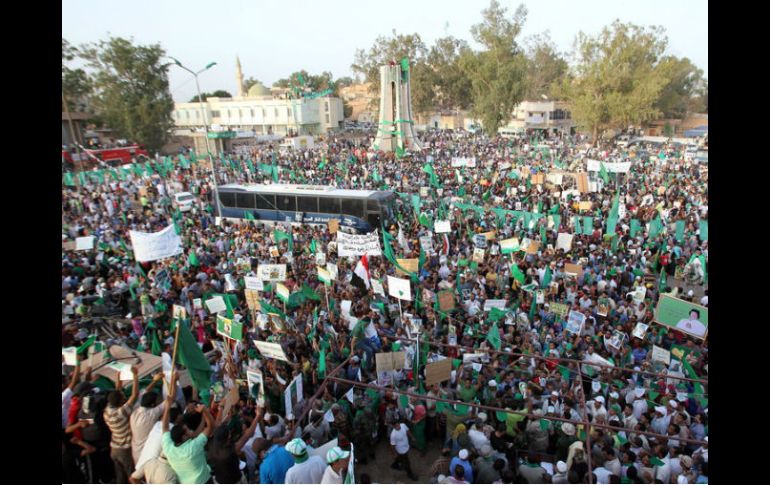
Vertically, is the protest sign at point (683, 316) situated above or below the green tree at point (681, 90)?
below

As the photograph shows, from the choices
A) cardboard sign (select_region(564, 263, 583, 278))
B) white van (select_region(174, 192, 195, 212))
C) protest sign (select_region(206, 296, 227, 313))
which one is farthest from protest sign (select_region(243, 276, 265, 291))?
white van (select_region(174, 192, 195, 212))

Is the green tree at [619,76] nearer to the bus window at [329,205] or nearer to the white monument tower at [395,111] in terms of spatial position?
the white monument tower at [395,111]

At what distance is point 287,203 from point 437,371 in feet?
43.1

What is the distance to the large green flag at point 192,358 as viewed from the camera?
455 cm

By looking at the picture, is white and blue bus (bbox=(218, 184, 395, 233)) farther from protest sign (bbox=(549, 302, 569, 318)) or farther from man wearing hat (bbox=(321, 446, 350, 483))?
man wearing hat (bbox=(321, 446, 350, 483))

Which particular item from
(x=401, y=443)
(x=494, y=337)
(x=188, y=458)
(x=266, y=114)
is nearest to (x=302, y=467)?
(x=188, y=458)

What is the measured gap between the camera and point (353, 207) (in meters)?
16.6

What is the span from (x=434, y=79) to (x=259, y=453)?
5645cm

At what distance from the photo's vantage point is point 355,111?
3046 inches

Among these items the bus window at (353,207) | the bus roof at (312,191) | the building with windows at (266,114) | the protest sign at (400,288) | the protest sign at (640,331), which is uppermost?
the building with windows at (266,114)

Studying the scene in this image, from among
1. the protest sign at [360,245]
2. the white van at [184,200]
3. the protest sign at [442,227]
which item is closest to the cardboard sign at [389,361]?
the protest sign at [360,245]

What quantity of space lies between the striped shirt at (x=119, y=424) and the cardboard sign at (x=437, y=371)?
3335mm

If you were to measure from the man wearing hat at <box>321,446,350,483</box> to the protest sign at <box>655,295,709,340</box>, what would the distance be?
583 centimetres
